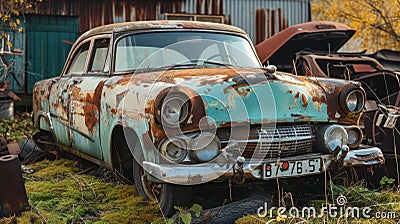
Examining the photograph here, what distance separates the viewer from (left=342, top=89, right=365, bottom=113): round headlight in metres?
4.23

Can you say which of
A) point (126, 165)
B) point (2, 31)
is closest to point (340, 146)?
point (126, 165)

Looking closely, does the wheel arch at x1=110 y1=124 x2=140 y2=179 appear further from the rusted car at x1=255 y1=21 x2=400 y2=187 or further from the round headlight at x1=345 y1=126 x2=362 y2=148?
the rusted car at x1=255 y1=21 x2=400 y2=187

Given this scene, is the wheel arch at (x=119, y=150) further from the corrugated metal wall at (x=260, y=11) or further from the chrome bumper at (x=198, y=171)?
the corrugated metal wall at (x=260, y=11)

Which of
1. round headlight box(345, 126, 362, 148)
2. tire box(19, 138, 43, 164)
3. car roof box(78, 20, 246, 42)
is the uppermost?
car roof box(78, 20, 246, 42)

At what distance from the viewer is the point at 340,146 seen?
4.11 meters

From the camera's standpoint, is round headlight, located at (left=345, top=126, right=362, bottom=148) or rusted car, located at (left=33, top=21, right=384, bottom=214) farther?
round headlight, located at (left=345, top=126, right=362, bottom=148)

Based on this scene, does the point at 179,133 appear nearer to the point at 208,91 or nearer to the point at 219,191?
the point at 208,91

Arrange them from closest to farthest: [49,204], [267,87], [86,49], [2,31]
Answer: [267,87], [49,204], [86,49], [2,31]

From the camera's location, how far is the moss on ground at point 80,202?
401cm

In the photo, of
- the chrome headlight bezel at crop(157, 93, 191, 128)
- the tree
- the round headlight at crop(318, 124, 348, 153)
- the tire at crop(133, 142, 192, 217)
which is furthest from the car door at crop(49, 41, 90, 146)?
the tree

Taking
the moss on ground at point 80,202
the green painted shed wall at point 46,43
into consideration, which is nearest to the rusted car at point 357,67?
the moss on ground at point 80,202

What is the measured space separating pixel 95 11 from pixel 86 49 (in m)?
6.65

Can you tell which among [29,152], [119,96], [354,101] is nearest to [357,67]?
[354,101]

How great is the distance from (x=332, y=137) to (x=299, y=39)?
4560 millimetres
